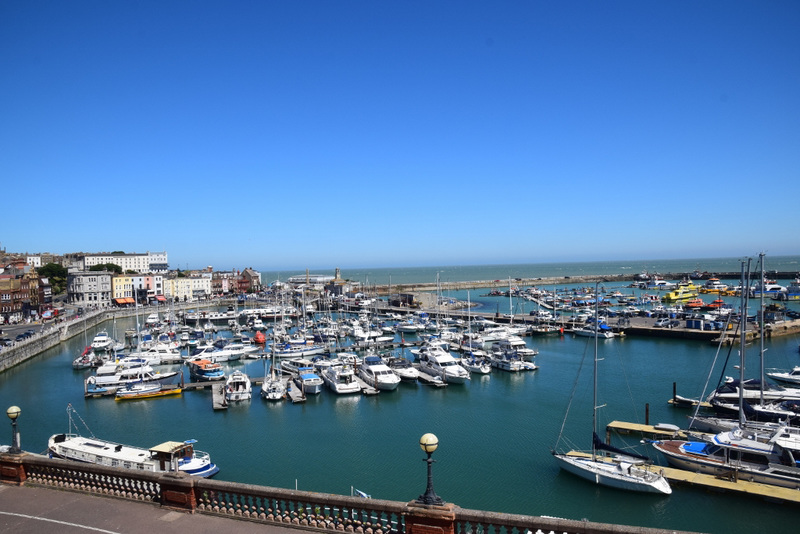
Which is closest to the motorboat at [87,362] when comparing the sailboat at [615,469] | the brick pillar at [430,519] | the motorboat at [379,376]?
the motorboat at [379,376]

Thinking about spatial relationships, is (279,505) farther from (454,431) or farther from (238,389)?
(238,389)

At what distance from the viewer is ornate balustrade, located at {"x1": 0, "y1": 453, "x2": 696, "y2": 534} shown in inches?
314

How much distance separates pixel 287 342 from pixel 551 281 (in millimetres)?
113190

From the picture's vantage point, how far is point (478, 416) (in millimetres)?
28859

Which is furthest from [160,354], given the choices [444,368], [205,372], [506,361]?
[506,361]

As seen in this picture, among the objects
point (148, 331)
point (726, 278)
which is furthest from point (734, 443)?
point (726, 278)

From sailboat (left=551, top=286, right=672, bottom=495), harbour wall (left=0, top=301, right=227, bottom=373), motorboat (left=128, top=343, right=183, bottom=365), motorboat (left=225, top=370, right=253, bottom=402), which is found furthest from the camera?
motorboat (left=128, top=343, right=183, bottom=365)

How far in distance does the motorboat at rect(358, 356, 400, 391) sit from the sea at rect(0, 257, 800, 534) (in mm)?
619

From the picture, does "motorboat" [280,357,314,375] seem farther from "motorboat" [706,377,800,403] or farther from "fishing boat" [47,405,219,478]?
"motorboat" [706,377,800,403]

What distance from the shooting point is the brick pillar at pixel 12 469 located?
11180mm

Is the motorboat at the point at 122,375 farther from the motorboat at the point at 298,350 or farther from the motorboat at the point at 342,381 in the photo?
the motorboat at the point at 342,381

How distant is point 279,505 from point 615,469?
46.3 ft

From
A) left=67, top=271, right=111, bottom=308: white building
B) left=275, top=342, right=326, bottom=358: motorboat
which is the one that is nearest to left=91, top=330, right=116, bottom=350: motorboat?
left=275, top=342, right=326, bottom=358: motorboat

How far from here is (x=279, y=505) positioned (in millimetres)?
9375
